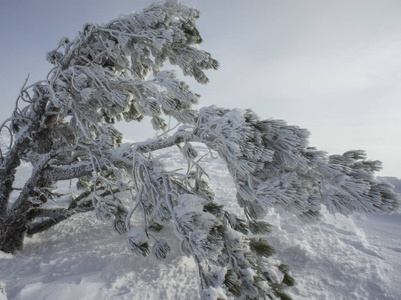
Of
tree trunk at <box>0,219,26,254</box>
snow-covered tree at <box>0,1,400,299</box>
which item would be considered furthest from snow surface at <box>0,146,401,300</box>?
snow-covered tree at <box>0,1,400,299</box>

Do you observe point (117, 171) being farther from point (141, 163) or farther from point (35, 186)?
A: point (35, 186)

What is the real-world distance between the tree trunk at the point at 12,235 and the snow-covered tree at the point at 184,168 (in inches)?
0.6

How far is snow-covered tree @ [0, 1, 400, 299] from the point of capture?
1937 mm

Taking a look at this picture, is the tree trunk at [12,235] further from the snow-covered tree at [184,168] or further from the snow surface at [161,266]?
the snow surface at [161,266]

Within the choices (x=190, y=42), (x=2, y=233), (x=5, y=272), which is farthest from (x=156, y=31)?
(x=2, y=233)

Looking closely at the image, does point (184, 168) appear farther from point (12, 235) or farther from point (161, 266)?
point (12, 235)

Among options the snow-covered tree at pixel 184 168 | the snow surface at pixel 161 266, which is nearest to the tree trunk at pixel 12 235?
the snow-covered tree at pixel 184 168

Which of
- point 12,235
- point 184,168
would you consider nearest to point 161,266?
point 184,168

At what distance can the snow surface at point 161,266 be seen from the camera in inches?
107

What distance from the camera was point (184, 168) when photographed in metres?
3.33

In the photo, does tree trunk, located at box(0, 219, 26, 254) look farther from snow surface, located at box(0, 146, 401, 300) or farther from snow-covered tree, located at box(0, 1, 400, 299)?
snow surface, located at box(0, 146, 401, 300)

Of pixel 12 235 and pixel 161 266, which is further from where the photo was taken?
pixel 12 235

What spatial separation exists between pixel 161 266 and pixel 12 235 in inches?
113

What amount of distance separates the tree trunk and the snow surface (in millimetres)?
190
